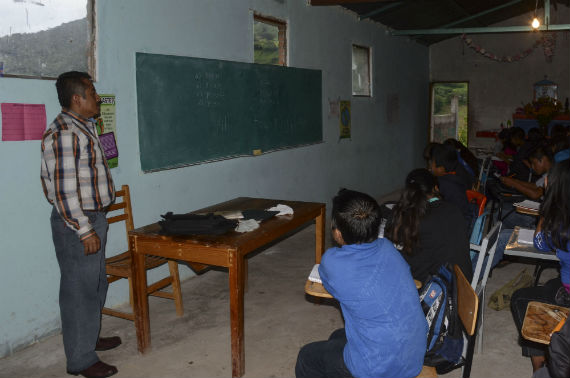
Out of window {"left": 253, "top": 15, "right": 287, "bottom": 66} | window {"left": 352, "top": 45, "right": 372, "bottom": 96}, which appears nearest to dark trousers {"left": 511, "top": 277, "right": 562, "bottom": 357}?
window {"left": 253, "top": 15, "right": 287, "bottom": 66}

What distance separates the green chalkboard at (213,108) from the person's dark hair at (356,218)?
2266 mm

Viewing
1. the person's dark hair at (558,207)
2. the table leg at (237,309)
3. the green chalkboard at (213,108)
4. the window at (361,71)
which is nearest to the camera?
the person's dark hair at (558,207)

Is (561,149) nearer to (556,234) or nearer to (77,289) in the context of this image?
(556,234)

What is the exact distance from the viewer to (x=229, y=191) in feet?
15.6

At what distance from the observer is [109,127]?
3480mm

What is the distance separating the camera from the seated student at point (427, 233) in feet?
8.48

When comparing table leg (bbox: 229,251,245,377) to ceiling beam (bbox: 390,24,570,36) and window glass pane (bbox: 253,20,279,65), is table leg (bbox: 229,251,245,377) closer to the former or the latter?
window glass pane (bbox: 253,20,279,65)

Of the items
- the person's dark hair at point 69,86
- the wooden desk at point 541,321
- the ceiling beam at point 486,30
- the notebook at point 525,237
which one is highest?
the ceiling beam at point 486,30

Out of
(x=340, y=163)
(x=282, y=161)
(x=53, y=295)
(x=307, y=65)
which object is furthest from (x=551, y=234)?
(x=340, y=163)

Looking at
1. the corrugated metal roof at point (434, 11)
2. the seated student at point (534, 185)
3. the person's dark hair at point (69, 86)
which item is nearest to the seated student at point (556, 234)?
the seated student at point (534, 185)

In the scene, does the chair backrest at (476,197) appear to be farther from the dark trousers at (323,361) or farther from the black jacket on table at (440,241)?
the dark trousers at (323,361)

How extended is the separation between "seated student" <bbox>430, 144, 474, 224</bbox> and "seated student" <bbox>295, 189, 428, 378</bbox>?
1.78 metres

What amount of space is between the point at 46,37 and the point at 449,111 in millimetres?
9124

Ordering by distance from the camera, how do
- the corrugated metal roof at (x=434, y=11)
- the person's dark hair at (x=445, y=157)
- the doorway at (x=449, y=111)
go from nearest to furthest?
1. the person's dark hair at (x=445, y=157)
2. the corrugated metal roof at (x=434, y=11)
3. the doorway at (x=449, y=111)
